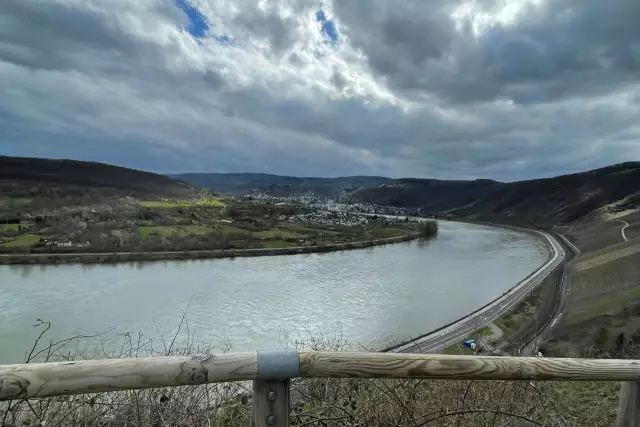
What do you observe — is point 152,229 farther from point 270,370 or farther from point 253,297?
point 270,370

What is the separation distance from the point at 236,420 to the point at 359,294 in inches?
993

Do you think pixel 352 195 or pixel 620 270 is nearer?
pixel 620 270

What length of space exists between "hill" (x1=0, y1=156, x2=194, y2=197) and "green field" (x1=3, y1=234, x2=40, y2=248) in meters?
28.0

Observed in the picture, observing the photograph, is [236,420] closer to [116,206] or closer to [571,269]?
[571,269]

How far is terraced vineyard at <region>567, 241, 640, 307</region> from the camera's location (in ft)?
91.4

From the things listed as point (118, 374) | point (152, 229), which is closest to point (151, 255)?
point (152, 229)

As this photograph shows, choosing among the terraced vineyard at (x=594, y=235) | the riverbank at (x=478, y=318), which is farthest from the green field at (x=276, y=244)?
the terraced vineyard at (x=594, y=235)

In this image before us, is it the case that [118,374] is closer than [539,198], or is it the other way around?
[118,374]

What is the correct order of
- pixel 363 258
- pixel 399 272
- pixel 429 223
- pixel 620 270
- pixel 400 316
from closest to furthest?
pixel 400 316 → pixel 620 270 → pixel 399 272 → pixel 363 258 → pixel 429 223

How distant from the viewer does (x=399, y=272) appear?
35188mm

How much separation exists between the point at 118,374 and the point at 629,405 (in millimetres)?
1889

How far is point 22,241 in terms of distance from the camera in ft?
138

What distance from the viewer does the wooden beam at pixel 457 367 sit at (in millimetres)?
1403

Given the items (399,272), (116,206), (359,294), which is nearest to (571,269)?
(399,272)
